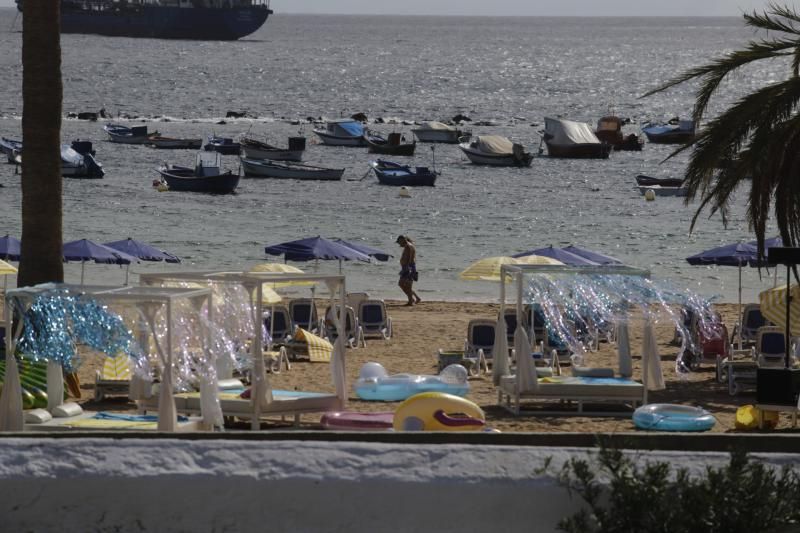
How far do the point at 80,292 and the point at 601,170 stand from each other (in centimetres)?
6002

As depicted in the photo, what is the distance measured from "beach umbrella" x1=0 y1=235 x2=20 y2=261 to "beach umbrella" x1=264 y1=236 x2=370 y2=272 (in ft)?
13.5

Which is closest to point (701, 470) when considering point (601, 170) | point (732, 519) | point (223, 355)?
point (732, 519)

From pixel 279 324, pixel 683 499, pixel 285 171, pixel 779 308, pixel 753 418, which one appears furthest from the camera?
pixel 285 171

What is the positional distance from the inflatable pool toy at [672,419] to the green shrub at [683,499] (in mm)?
7840

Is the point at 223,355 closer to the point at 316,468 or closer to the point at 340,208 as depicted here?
the point at 316,468

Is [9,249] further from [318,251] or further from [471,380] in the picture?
A: [471,380]

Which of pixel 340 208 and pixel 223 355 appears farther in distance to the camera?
pixel 340 208

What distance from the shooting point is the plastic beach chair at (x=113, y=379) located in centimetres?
1550

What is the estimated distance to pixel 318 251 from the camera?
23.3 metres

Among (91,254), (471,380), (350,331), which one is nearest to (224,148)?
(91,254)

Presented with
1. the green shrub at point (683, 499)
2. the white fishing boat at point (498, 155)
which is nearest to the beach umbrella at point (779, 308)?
the green shrub at point (683, 499)

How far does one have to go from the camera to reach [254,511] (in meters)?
5.99

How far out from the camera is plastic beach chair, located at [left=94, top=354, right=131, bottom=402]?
610 inches

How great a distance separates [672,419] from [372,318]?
8.27 meters
